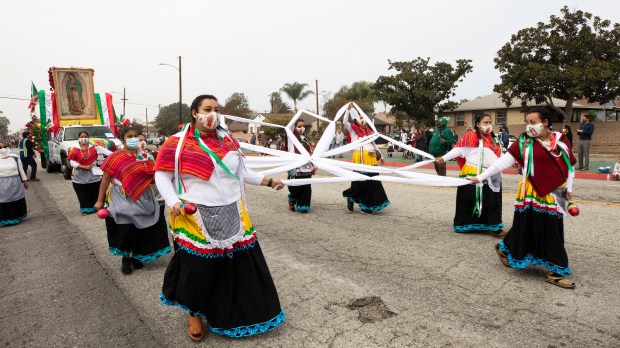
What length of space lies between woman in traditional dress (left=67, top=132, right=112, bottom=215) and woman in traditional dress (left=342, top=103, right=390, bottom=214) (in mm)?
4824

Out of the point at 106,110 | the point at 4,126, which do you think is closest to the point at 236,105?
the point at 106,110

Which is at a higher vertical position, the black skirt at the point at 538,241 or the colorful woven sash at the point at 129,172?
the colorful woven sash at the point at 129,172

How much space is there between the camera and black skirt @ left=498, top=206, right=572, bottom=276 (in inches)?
163

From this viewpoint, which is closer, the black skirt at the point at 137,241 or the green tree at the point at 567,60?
the black skirt at the point at 137,241

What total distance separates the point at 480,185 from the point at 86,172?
24.4 ft

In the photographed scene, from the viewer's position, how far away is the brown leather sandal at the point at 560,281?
4.04 metres

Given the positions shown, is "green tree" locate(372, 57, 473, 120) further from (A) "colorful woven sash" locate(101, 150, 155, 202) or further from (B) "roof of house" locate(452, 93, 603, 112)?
(A) "colorful woven sash" locate(101, 150, 155, 202)

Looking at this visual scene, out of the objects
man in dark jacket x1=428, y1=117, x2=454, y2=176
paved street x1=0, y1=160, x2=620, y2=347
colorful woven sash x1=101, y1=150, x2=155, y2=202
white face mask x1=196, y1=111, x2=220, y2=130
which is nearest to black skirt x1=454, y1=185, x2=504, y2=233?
paved street x1=0, y1=160, x2=620, y2=347

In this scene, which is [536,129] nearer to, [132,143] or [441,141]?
[132,143]

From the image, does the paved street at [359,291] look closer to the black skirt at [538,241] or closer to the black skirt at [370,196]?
the black skirt at [538,241]

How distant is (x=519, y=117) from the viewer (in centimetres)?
3098

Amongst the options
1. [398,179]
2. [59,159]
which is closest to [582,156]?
[398,179]

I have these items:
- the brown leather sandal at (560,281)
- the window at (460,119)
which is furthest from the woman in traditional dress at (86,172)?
the window at (460,119)

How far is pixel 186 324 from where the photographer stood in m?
3.60
